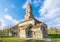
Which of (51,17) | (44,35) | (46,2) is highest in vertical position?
(46,2)

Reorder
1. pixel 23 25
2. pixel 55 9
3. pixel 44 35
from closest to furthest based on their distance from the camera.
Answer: pixel 55 9 < pixel 44 35 < pixel 23 25

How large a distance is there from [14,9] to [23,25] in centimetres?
323

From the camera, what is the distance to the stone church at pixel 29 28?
11391 millimetres

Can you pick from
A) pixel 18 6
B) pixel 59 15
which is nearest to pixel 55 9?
pixel 59 15

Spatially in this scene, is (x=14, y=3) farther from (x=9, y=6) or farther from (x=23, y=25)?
(x=23, y=25)

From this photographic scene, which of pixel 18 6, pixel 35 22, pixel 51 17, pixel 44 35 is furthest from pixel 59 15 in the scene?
pixel 35 22

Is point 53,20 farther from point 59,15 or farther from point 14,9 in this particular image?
point 14,9

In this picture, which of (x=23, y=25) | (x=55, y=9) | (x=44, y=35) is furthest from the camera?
(x=23, y=25)

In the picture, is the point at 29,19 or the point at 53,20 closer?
the point at 53,20

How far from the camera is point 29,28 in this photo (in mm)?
12188

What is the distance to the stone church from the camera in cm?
1139

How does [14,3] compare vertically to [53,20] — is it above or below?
above

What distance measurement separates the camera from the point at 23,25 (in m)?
12.2

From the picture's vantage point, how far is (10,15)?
30.2 feet
